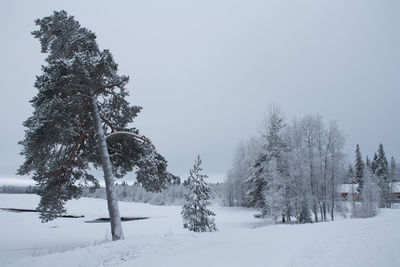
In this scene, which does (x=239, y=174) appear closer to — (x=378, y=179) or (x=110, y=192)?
(x=378, y=179)

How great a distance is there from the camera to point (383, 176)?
50844mm

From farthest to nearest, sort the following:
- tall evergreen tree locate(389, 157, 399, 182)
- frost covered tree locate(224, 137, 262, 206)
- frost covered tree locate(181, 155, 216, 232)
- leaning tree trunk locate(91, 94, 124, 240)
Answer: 1. tall evergreen tree locate(389, 157, 399, 182)
2. frost covered tree locate(224, 137, 262, 206)
3. frost covered tree locate(181, 155, 216, 232)
4. leaning tree trunk locate(91, 94, 124, 240)

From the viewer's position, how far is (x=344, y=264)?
223 inches

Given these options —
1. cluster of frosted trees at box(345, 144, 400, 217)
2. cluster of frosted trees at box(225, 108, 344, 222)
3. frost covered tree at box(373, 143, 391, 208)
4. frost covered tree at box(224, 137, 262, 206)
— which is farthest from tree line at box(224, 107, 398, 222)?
frost covered tree at box(373, 143, 391, 208)

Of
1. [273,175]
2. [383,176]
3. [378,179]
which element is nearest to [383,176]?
[383,176]

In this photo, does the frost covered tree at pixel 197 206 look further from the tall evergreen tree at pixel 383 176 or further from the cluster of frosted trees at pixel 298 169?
the tall evergreen tree at pixel 383 176

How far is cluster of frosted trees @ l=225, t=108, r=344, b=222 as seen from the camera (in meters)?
22.2

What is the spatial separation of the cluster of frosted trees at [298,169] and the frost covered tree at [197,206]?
655 cm

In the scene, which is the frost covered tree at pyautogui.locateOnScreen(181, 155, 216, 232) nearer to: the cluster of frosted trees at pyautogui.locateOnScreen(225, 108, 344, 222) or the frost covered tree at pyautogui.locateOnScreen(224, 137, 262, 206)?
the cluster of frosted trees at pyautogui.locateOnScreen(225, 108, 344, 222)

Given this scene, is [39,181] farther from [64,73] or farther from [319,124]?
[319,124]

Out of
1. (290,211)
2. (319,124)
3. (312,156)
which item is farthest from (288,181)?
(319,124)

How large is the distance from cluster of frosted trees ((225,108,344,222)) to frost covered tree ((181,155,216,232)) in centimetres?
655

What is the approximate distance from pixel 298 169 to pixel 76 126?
1952 cm

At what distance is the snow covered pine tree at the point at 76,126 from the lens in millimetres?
8562
